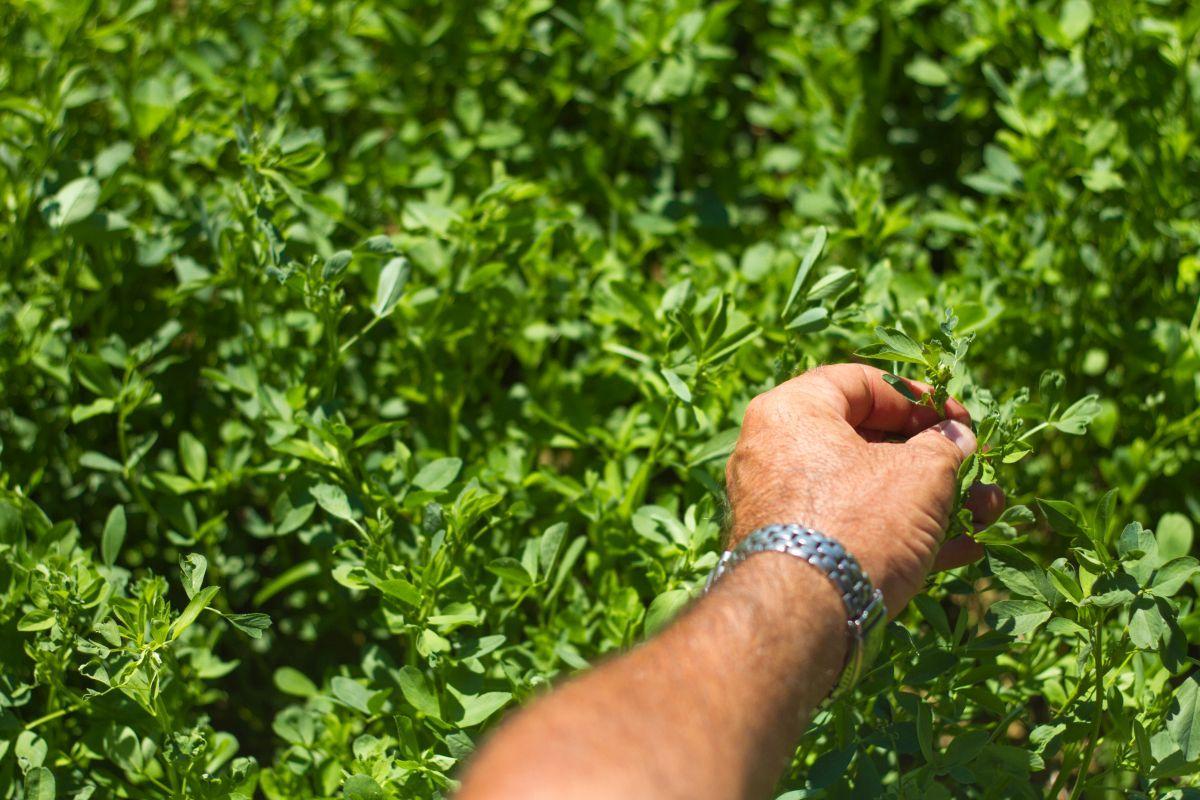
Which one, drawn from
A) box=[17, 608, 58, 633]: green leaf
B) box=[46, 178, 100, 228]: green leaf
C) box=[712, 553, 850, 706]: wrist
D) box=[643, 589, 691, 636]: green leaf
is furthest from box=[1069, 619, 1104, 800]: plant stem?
box=[46, 178, 100, 228]: green leaf

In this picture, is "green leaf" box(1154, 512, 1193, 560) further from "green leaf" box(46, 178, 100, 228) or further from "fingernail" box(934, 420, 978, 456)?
"green leaf" box(46, 178, 100, 228)


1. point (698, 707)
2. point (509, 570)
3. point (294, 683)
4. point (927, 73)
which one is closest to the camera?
point (698, 707)

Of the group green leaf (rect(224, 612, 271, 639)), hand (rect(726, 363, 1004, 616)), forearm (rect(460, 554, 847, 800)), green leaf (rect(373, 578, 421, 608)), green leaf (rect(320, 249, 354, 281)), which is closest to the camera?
forearm (rect(460, 554, 847, 800))

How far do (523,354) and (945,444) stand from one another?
1.07 m

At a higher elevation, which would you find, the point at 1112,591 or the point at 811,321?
the point at 811,321

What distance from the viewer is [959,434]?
157 cm

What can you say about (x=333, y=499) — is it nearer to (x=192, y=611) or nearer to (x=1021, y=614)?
(x=192, y=611)

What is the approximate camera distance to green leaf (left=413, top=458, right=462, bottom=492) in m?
1.87

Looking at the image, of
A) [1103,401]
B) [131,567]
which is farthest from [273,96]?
[1103,401]

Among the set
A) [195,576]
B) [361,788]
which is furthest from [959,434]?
[195,576]

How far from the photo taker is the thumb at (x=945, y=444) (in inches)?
58.2

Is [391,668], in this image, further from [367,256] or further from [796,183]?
[796,183]

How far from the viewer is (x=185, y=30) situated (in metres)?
2.86

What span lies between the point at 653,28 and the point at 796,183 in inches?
21.4
